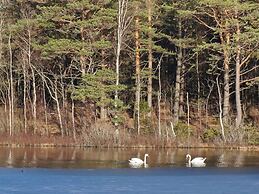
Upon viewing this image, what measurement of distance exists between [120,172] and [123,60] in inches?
897

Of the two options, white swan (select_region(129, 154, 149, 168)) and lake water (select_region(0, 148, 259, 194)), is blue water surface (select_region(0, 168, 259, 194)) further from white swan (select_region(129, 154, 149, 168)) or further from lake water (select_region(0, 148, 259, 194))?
white swan (select_region(129, 154, 149, 168))

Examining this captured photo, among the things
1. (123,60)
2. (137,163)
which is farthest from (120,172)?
(123,60)

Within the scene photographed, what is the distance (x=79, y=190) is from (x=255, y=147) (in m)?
17.0

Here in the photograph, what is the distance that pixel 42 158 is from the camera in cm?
2981

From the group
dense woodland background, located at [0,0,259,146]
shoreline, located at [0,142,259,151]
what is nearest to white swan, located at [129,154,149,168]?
shoreline, located at [0,142,259,151]

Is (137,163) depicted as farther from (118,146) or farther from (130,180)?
(118,146)

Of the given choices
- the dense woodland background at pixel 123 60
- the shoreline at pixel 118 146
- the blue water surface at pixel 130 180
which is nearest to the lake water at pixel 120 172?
the blue water surface at pixel 130 180

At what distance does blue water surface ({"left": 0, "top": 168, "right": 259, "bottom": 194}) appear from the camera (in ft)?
63.4

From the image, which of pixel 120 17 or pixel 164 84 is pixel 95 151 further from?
pixel 164 84

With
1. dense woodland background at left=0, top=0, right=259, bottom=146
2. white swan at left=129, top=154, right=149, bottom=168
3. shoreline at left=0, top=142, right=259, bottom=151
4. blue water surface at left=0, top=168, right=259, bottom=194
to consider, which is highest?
dense woodland background at left=0, top=0, right=259, bottom=146

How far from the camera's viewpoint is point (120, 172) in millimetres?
24141

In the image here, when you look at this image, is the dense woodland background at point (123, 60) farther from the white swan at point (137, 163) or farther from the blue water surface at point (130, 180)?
the blue water surface at point (130, 180)

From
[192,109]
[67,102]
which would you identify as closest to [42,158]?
[67,102]

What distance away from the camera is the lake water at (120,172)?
19734mm
